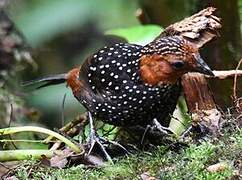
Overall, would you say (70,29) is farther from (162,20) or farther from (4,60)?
(162,20)

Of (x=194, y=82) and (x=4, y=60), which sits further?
(x=4, y=60)

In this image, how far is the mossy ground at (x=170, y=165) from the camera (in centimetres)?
243

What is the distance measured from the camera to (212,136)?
2689 mm

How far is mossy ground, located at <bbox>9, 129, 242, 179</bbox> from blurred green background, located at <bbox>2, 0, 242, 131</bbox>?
28.7 inches

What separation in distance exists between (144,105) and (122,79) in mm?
143

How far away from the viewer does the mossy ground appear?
243cm

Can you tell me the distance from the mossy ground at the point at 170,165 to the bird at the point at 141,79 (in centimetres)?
18

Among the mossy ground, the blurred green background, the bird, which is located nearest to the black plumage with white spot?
the bird

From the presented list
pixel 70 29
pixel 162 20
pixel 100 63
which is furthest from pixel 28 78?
pixel 100 63

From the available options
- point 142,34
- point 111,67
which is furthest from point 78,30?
point 111,67

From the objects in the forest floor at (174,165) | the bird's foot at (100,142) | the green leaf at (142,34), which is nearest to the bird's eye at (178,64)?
the forest floor at (174,165)

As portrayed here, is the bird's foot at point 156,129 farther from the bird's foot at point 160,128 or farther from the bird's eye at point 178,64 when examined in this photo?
the bird's eye at point 178,64

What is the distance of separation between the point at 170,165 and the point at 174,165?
0.08 ft

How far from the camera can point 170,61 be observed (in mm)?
2740
